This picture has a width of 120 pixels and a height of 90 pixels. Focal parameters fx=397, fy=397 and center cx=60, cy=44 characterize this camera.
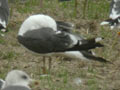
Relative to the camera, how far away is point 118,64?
222 inches

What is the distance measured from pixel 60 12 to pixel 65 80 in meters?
4.05

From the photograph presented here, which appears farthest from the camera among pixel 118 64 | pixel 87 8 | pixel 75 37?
pixel 87 8

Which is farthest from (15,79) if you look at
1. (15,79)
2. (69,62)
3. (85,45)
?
(69,62)

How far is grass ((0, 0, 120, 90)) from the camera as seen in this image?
480cm

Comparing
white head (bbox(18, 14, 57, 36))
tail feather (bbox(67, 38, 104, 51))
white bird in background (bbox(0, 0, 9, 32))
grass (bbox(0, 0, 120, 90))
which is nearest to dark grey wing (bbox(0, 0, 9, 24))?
white bird in background (bbox(0, 0, 9, 32))

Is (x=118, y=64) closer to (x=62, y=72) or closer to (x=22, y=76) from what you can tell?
(x=62, y=72)

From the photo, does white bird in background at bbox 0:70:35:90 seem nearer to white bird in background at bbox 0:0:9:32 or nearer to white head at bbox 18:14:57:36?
white head at bbox 18:14:57:36

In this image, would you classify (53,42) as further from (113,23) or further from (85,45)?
(113,23)

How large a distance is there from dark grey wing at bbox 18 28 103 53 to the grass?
0.39 m

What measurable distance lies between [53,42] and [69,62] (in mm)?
1027

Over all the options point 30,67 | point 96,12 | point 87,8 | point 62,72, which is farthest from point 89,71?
point 87,8

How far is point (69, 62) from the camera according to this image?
224 inches

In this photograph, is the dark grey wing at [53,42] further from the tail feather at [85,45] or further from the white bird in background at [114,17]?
the white bird in background at [114,17]

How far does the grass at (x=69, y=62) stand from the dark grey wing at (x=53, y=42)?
389 mm
